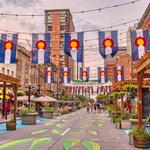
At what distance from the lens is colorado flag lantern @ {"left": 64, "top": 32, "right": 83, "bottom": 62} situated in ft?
80.0

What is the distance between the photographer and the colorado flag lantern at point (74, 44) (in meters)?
24.4

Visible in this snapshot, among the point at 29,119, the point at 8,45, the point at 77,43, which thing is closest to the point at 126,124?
the point at 77,43

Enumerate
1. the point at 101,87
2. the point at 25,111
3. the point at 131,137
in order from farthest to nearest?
1. the point at 101,87
2. the point at 25,111
3. the point at 131,137

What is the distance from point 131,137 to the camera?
15688 millimetres

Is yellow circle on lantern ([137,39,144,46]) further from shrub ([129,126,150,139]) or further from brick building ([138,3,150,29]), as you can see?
brick building ([138,3,150,29])

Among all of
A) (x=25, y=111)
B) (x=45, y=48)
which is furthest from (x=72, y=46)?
(x=25, y=111)

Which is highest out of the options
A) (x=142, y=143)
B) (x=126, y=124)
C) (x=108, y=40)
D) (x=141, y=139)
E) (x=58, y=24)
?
(x=58, y=24)

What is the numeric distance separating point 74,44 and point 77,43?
24 cm

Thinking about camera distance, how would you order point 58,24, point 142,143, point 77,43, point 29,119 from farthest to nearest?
point 58,24, point 29,119, point 77,43, point 142,143

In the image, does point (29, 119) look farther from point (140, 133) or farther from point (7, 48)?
point (140, 133)

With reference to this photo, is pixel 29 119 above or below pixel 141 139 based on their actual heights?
above

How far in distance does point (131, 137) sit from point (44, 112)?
28.7 meters

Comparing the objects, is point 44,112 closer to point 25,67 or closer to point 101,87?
point 25,67

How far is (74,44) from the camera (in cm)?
2456
